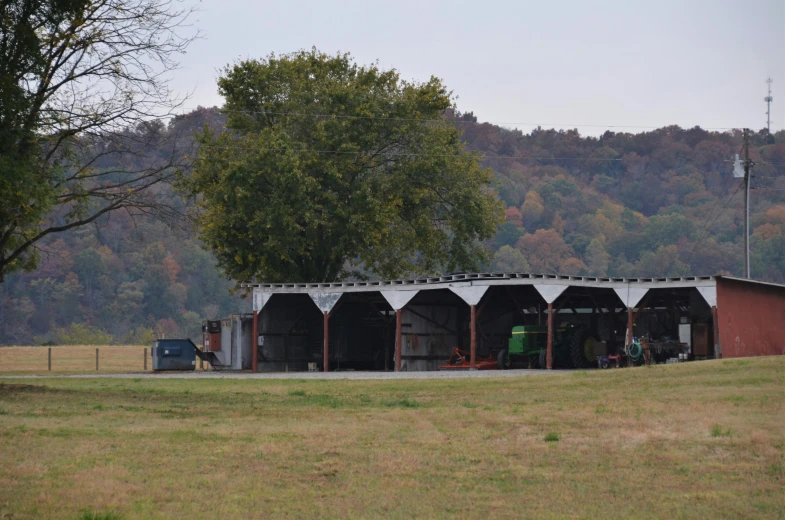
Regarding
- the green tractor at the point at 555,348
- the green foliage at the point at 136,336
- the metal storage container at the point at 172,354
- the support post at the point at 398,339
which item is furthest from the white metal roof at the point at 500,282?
the green foliage at the point at 136,336

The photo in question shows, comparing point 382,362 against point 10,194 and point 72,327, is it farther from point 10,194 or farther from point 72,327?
point 72,327

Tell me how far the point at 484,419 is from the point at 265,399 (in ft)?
26.3

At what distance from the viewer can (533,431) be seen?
17.9 m

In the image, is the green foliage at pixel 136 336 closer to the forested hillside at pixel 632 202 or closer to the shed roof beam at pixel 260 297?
the forested hillside at pixel 632 202

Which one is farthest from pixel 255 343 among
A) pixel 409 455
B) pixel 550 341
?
pixel 409 455

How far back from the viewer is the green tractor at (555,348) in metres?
41.7

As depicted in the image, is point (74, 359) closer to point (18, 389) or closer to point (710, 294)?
point (18, 389)

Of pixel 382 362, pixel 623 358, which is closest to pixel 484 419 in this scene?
pixel 623 358

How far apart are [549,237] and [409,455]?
11572 centimetres

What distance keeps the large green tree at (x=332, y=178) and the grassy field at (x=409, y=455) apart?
2583 centimetres

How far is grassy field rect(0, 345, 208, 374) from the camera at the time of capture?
196 ft

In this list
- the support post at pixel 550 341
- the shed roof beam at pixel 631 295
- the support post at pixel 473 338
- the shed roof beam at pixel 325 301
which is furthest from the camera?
the shed roof beam at pixel 325 301

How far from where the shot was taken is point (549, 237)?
12962 centimetres

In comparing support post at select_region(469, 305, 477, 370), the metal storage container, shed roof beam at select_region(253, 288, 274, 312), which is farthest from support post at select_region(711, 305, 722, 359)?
the metal storage container
